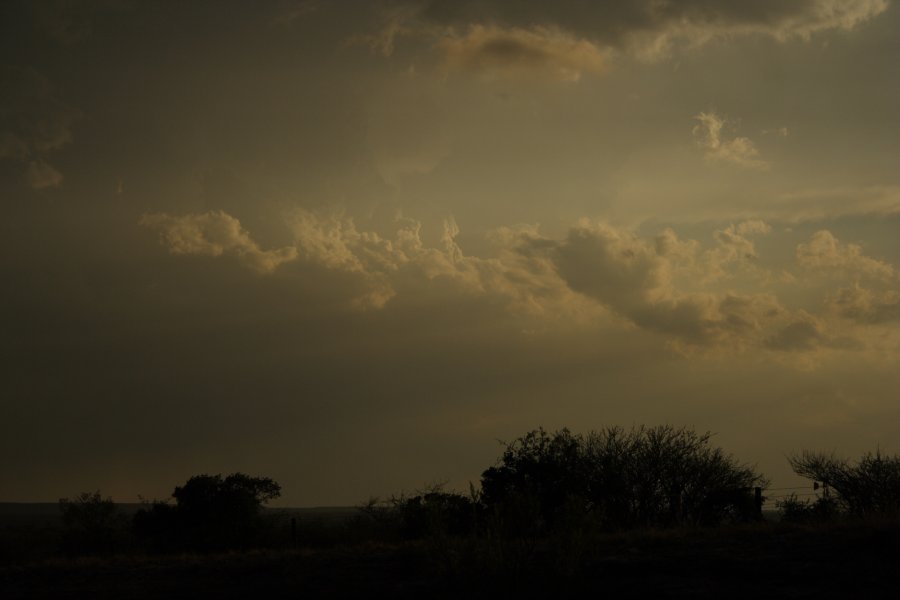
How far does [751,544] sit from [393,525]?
2168 cm

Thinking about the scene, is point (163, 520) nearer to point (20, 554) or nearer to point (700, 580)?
point (20, 554)

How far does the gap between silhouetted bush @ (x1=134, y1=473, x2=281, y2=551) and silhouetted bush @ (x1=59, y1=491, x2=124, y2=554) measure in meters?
1.50

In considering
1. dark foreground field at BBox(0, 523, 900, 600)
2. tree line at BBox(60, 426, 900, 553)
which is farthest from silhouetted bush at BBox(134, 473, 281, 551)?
dark foreground field at BBox(0, 523, 900, 600)

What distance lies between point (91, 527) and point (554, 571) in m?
32.5

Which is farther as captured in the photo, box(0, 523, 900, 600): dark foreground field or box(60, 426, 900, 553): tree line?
box(60, 426, 900, 553): tree line

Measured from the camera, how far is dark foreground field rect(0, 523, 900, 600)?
15.9m

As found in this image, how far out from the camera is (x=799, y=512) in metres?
35.5

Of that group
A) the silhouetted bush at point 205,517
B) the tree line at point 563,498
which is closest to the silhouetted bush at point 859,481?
the tree line at point 563,498

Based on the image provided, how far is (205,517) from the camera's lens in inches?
1625

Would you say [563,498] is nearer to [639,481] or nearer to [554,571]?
[639,481]

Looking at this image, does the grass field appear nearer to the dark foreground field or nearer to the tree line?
the dark foreground field

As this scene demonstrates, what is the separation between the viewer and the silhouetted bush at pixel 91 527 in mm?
40906

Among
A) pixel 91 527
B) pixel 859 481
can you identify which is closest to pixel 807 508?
pixel 859 481

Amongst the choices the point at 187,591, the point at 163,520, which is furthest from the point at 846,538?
the point at 163,520
